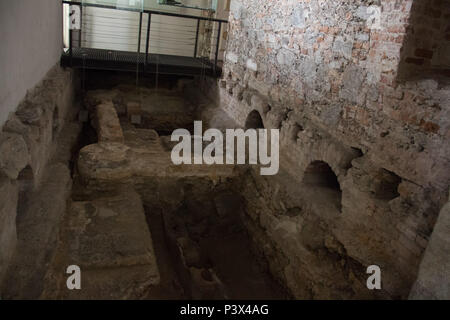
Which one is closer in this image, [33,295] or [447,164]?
[33,295]

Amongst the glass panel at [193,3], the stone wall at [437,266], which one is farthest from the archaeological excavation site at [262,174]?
the glass panel at [193,3]

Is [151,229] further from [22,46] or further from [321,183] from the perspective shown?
[22,46]

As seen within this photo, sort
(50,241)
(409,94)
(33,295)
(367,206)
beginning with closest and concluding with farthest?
1. (33,295)
2. (50,241)
3. (409,94)
4. (367,206)

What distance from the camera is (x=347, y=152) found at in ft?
12.4

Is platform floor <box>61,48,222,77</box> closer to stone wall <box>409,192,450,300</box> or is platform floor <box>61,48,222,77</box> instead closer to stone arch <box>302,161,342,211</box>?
stone arch <box>302,161,342,211</box>

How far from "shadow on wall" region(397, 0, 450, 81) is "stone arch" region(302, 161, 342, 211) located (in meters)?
1.53

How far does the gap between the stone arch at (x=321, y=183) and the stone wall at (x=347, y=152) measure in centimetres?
1

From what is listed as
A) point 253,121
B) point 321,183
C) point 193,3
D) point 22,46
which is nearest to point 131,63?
point 253,121

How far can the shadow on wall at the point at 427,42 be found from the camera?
10.3ft

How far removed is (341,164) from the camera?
150 inches

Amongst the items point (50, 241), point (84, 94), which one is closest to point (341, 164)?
point (50, 241)

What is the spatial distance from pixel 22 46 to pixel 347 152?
11.0ft

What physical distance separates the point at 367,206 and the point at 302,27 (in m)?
2.44

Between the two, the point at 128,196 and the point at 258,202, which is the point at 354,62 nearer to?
the point at 258,202
